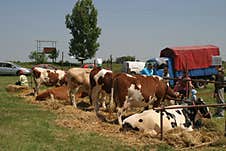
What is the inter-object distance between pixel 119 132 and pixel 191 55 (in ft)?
58.4

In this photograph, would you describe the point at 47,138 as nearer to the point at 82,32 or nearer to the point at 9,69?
the point at 9,69

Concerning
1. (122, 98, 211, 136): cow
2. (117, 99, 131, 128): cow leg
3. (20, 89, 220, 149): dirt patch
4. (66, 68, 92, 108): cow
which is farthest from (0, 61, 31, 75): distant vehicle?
(122, 98, 211, 136): cow

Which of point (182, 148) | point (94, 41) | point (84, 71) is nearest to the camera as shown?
A: point (182, 148)

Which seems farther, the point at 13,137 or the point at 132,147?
the point at 13,137

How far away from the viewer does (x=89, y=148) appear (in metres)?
6.88

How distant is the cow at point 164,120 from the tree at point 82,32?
41965 mm

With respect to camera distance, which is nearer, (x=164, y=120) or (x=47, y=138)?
(x=47, y=138)

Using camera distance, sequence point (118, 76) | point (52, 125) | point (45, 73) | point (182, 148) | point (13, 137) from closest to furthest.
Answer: point (182, 148), point (13, 137), point (52, 125), point (118, 76), point (45, 73)

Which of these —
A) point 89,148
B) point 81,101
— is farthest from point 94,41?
point 89,148

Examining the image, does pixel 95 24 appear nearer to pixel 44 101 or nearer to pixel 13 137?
pixel 44 101

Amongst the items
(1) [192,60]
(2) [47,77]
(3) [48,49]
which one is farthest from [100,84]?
(3) [48,49]

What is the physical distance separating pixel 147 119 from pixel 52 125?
8.80 feet

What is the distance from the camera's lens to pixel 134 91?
386 inches

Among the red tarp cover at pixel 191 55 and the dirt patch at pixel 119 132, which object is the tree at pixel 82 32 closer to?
the red tarp cover at pixel 191 55
